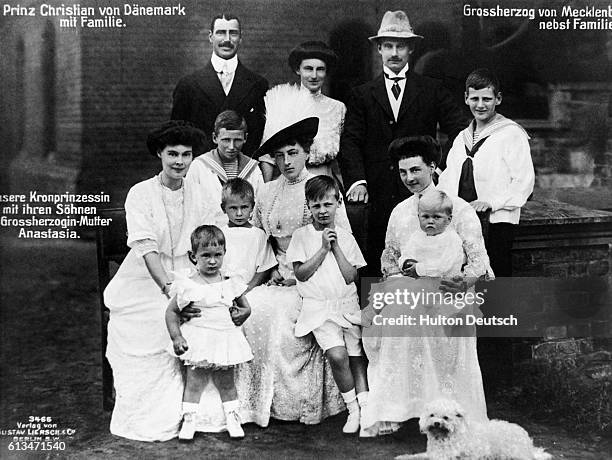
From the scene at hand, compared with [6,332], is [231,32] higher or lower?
higher

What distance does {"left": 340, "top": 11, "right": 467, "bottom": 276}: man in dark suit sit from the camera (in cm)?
521

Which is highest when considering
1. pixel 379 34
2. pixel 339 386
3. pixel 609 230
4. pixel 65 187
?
pixel 379 34

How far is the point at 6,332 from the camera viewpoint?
542 cm

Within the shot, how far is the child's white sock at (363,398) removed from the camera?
193 inches

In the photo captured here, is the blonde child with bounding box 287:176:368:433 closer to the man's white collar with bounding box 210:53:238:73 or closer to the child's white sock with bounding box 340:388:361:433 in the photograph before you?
the child's white sock with bounding box 340:388:361:433

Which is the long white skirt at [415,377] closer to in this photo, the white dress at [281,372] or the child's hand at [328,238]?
the white dress at [281,372]

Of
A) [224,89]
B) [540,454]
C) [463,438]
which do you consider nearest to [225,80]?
[224,89]

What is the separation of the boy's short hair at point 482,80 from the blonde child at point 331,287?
3.87 ft

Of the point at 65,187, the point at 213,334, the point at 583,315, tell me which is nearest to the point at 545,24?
the point at 583,315

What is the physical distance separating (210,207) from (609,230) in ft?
8.94

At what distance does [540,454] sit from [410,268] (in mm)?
1419

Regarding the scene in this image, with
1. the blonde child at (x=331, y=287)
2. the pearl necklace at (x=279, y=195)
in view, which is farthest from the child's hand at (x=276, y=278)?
the pearl necklace at (x=279, y=195)

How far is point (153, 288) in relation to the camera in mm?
4992

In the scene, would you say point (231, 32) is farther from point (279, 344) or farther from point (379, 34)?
point (279, 344)
